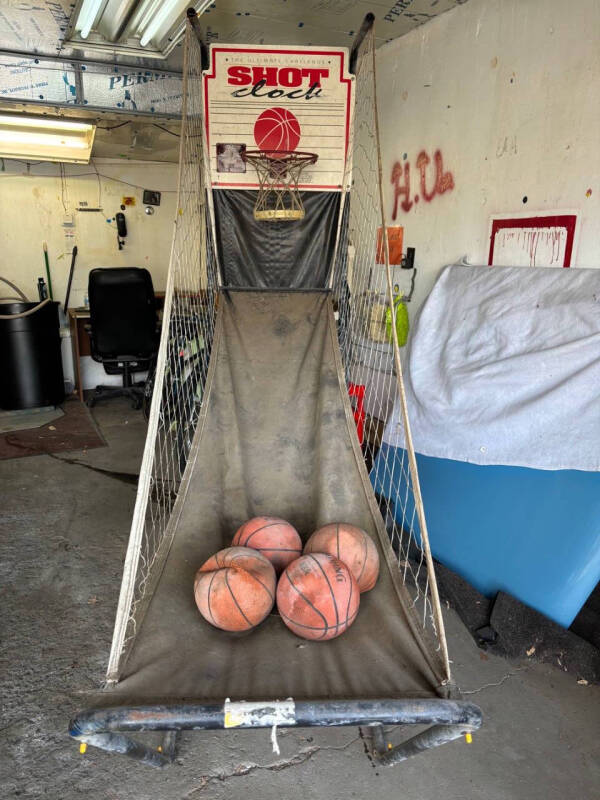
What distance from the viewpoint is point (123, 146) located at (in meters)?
4.69

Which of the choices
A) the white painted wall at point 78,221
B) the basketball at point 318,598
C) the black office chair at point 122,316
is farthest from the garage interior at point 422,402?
the white painted wall at point 78,221

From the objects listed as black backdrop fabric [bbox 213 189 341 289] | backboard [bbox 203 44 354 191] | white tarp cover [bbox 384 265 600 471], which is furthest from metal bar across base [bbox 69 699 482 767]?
backboard [bbox 203 44 354 191]

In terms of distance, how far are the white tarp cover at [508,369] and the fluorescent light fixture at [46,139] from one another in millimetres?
3096

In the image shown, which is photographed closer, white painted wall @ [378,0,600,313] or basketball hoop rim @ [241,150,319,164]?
white painted wall @ [378,0,600,313]

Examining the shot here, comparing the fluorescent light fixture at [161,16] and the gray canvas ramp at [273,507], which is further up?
the fluorescent light fixture at [161,16]

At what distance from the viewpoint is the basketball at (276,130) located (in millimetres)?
2590

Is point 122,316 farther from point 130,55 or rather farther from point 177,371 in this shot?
point 130,55

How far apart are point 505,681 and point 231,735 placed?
90 centimetres

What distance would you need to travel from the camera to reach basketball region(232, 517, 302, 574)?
5.58ft

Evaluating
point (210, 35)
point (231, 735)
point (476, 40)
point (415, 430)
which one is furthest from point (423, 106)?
point (231, 735)

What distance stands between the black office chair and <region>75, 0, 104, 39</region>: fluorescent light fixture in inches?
70.9

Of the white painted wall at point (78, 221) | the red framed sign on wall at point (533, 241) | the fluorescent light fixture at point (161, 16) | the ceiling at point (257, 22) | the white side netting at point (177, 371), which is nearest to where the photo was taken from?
the white side netting at point (177, 371)

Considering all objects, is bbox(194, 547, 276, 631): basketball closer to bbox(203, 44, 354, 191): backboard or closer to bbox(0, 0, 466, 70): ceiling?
bbox(203, 44, 354, 191): backboard

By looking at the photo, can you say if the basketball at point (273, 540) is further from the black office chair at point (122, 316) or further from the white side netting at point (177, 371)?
the black office chair at point (122, 316)
